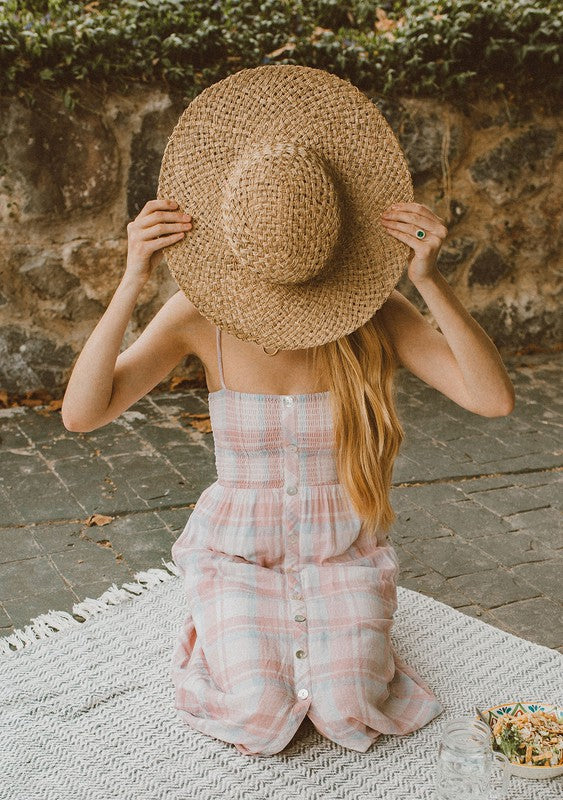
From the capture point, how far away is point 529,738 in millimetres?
2375

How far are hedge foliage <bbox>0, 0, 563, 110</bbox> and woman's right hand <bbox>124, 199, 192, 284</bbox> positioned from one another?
280 cm

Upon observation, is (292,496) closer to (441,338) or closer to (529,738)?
(441,338)

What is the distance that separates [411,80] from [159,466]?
275 centimetres

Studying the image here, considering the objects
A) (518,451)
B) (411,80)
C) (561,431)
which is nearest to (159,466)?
(518,451)

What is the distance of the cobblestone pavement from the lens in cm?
326

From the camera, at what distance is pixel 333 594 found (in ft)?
8.01

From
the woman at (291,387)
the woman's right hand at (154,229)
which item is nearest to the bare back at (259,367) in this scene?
the woman at (291,387)

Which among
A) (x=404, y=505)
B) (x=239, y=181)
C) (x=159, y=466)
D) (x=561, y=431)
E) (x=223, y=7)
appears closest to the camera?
(x=239, y=181)

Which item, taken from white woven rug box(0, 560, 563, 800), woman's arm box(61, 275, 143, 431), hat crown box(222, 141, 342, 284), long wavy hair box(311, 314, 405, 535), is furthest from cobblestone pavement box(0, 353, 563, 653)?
hat crown box(222, 141, 342, 284)

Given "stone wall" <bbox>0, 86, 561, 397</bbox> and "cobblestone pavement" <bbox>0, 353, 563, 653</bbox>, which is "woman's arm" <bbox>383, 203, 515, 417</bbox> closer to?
"cobblestone pavement" <bbox>0, 353, 563, 653</bbox>

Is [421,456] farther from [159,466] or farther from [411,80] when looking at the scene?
[411,80]

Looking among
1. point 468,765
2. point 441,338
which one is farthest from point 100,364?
point 468,765

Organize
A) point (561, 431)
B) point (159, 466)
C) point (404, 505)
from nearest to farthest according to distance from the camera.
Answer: point (404, 505), point (159, 466), point (561, 431)

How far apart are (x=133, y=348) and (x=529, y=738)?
4.68ft
